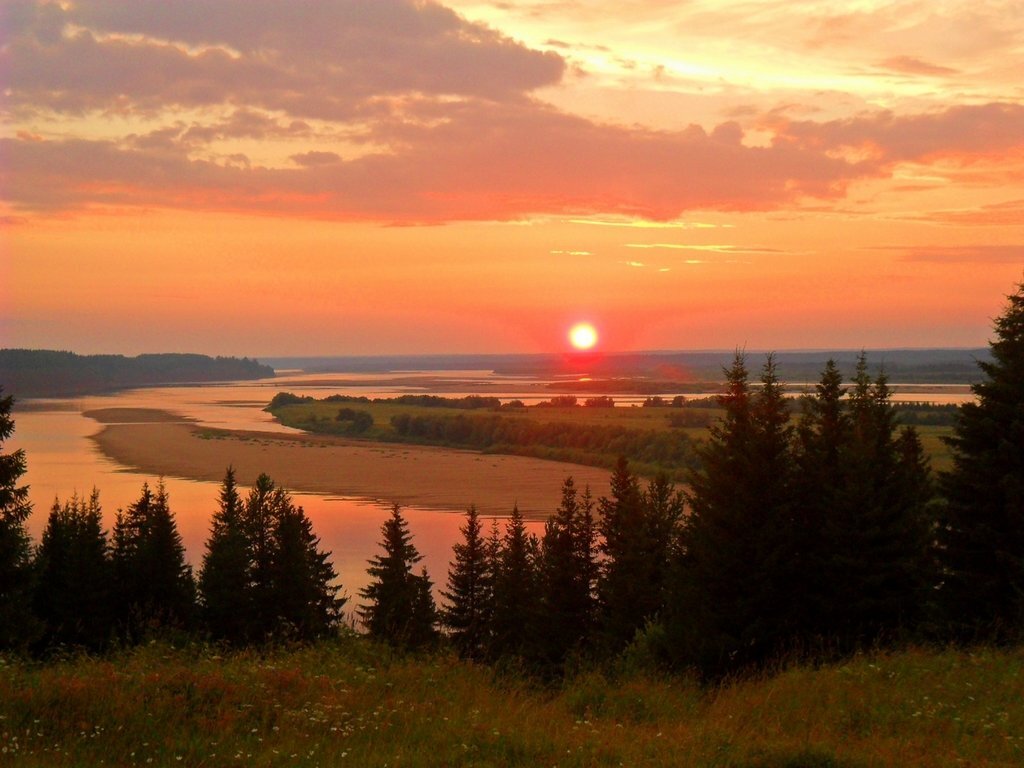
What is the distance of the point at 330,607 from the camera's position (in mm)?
27156

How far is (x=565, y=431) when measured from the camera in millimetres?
80188

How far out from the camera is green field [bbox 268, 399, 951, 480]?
69.1 metres

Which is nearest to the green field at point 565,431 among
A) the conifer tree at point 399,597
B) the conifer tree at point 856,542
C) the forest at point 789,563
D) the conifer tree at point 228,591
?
the conifer tree at point 399,597

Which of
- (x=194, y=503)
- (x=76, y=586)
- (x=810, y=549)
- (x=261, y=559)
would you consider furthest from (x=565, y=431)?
(x=810, y=549)

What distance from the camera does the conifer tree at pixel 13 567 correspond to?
18.2 metres

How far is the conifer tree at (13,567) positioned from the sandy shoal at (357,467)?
2857cm

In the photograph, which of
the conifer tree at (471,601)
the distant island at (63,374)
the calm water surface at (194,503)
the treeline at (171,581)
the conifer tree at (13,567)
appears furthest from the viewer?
the distant island at (63,374)

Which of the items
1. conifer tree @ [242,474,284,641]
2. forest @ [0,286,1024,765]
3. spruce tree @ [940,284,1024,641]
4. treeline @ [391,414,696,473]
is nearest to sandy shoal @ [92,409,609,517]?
treeline @ [391,414,696,473]

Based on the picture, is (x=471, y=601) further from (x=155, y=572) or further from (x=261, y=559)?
(x=155, y=572)

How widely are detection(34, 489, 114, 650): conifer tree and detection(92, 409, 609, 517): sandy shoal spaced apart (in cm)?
2441

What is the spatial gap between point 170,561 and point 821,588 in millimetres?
17893

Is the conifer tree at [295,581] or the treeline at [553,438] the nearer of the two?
the conifer tree at [295,581]

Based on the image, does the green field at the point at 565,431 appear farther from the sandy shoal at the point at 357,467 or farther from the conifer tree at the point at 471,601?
the conifer tree at the point at 471,601

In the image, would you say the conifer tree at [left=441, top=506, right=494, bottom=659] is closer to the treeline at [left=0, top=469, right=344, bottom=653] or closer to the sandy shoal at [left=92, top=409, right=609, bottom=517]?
the treeline at [left=0, top=469, right=344, bottom=653]
